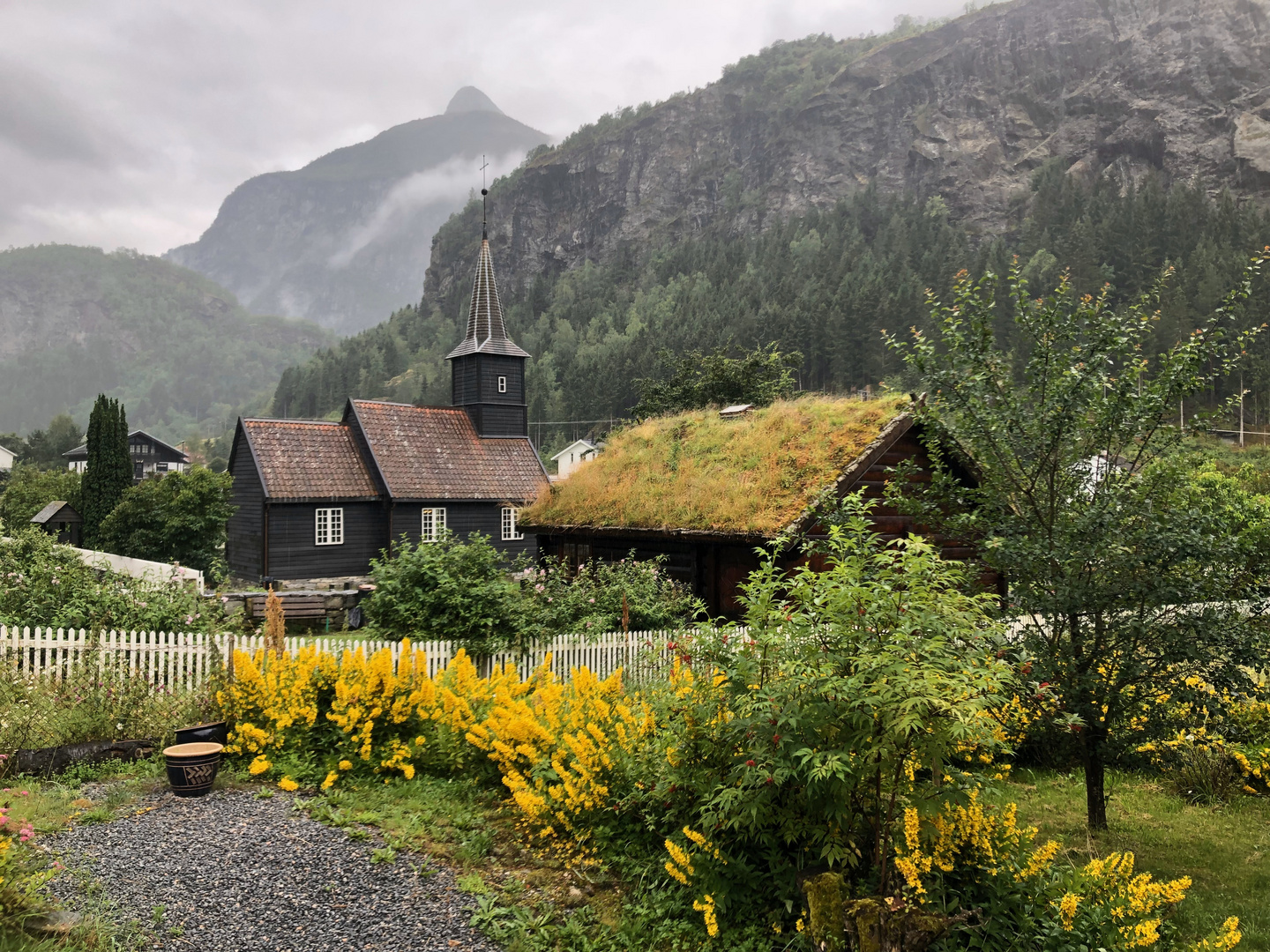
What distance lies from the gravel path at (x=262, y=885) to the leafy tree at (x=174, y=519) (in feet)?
96.8

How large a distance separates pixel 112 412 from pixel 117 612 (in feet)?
107

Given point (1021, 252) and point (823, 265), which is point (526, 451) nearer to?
point (823, 265)

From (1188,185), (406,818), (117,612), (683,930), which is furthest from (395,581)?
(1188,185)

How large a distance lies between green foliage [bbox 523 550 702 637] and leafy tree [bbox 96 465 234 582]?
2411 cm

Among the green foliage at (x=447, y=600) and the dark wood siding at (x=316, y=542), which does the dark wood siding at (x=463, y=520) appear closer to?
the dark wood siding at (x=316, y=542)

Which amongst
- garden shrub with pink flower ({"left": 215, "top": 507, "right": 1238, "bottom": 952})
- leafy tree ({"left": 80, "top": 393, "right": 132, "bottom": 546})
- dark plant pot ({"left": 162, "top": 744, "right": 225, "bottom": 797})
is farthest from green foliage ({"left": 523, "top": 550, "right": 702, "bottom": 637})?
leafy tree ({"left": 80, "top": 393, "right": 132, "bottom": 546})

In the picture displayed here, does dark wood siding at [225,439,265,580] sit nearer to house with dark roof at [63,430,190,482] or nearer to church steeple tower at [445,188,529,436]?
church steeple tower at [445,188,529,436]

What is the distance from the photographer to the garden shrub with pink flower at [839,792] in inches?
191

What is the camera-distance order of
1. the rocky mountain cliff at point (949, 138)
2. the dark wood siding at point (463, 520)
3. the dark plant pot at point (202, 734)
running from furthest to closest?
the rocky mountain cliff at point (949, 138)
the dark wood siding at point (463, 520)
the dark plant pot at point (202, 734)

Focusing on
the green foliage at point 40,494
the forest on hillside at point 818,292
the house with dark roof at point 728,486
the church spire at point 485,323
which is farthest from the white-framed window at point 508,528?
the green foliage at point 40,494

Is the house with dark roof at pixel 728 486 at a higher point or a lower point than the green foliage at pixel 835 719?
higher

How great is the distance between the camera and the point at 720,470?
15.2m

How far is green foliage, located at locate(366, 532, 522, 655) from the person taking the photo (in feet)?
39.5

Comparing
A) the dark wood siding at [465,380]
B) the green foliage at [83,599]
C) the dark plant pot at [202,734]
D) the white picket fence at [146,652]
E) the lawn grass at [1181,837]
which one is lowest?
the lawn grass at [1181,837]
